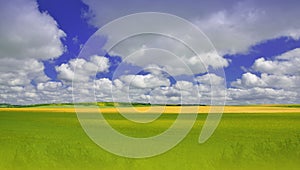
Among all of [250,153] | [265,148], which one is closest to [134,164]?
[250,153]

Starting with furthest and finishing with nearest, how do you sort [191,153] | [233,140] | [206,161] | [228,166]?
[233,140], [191,153], [206,161], [228,166]

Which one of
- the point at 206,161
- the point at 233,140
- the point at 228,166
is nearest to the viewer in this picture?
the point at 228,166

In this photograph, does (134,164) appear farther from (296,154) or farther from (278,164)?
(296,154)

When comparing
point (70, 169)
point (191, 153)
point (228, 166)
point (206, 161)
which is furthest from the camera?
point (191, 153)

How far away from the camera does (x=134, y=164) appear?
21.3 metres

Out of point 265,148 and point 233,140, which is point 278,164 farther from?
point 233,140

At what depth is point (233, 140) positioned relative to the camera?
38375mm

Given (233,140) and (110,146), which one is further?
(233,140)

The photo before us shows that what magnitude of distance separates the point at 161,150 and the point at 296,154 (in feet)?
33.0

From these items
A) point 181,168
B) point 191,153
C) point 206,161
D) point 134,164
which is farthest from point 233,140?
point 134,164

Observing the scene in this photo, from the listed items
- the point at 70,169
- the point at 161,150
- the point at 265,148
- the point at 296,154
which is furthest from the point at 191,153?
the point at 70,169

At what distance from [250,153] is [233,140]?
14367mm

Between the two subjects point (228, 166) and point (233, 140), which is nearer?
point (228, 166)

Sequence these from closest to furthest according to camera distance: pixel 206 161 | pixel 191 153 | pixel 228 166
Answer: pixel 228 166
pixel 206 161
pixel 191 153
